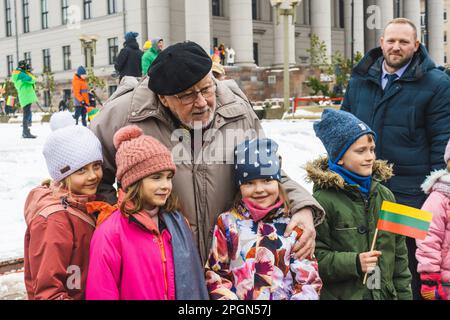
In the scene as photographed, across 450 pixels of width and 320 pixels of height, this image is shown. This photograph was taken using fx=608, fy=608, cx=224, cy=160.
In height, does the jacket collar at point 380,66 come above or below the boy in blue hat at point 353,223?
above

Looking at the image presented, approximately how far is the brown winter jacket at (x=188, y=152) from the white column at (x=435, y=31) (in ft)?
187

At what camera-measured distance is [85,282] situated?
3.04m

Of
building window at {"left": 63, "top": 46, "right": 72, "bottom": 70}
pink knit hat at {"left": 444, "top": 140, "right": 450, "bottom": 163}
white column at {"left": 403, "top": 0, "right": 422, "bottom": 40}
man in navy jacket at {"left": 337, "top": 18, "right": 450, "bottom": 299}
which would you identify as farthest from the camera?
white column at {"left": 403, "top": 0, "right": 422, "bottom": 40}

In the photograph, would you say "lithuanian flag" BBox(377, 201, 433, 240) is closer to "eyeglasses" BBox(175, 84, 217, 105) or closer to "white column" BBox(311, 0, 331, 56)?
"eyeglasses" BBox(175, 84, 217, 105)

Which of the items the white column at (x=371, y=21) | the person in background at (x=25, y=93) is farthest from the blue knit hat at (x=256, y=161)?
the white column at (x=371, y=21)

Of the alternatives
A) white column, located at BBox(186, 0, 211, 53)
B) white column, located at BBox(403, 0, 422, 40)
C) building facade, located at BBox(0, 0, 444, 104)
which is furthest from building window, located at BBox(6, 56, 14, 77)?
Answer: white column, located at BBox(403, 0, 422, 40)

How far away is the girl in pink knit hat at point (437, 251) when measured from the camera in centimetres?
398

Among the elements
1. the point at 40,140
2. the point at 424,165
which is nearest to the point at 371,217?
the point at 424,165

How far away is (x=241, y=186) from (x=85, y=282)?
996 mm

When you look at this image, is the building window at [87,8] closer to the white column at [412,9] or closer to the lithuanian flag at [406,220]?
the white column at [412,9]

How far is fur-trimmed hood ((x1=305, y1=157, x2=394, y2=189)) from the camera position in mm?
3769

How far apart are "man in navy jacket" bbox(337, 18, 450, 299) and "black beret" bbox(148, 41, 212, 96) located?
2022 mm

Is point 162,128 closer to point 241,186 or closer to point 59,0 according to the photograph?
point 241,186

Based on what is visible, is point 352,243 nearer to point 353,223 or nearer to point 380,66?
point 353,223
